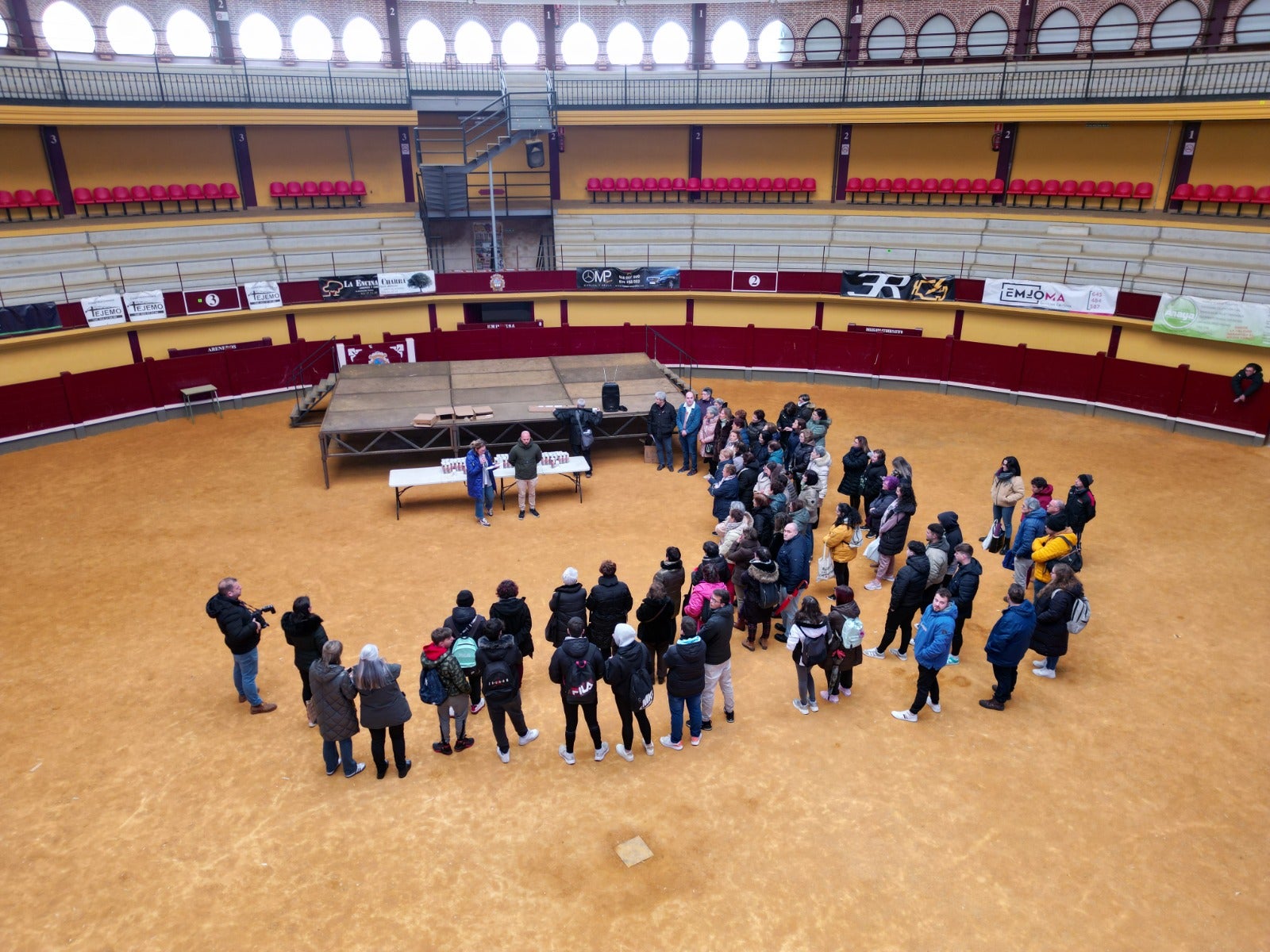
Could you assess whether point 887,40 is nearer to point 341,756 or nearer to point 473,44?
point 473,44

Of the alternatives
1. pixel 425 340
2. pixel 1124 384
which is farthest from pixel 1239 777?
pixel 425 340

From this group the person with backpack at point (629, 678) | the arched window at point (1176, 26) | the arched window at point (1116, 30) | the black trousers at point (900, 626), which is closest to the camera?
the person with backpack at point (629, 678)

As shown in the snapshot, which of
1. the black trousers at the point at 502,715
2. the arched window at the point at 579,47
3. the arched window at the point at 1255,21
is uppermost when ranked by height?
the arched window at the point at 579,47

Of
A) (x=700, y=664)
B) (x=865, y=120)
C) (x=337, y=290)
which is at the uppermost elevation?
(x=865, y=120)

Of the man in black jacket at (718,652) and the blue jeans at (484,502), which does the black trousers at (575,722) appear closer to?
the man in black jacket at (718,652)

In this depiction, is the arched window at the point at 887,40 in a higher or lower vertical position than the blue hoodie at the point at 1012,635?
higher

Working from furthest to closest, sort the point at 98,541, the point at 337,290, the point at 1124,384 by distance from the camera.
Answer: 1. the point at 337,290
2. the point at 1124,384
3. the point at 98,541

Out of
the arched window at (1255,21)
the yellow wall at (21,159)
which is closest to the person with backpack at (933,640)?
the arched window at (1255,21)

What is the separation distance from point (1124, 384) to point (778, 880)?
18.4 meters

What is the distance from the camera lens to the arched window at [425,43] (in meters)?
28.3

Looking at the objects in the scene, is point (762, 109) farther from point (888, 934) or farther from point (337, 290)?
point (888, 934)

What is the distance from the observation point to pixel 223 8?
2595cm

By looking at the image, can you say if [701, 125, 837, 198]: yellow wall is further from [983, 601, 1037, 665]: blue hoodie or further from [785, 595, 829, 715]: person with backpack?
[785, 595, 829, 715]: person with backpack

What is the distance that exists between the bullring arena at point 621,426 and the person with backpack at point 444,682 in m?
0.46
